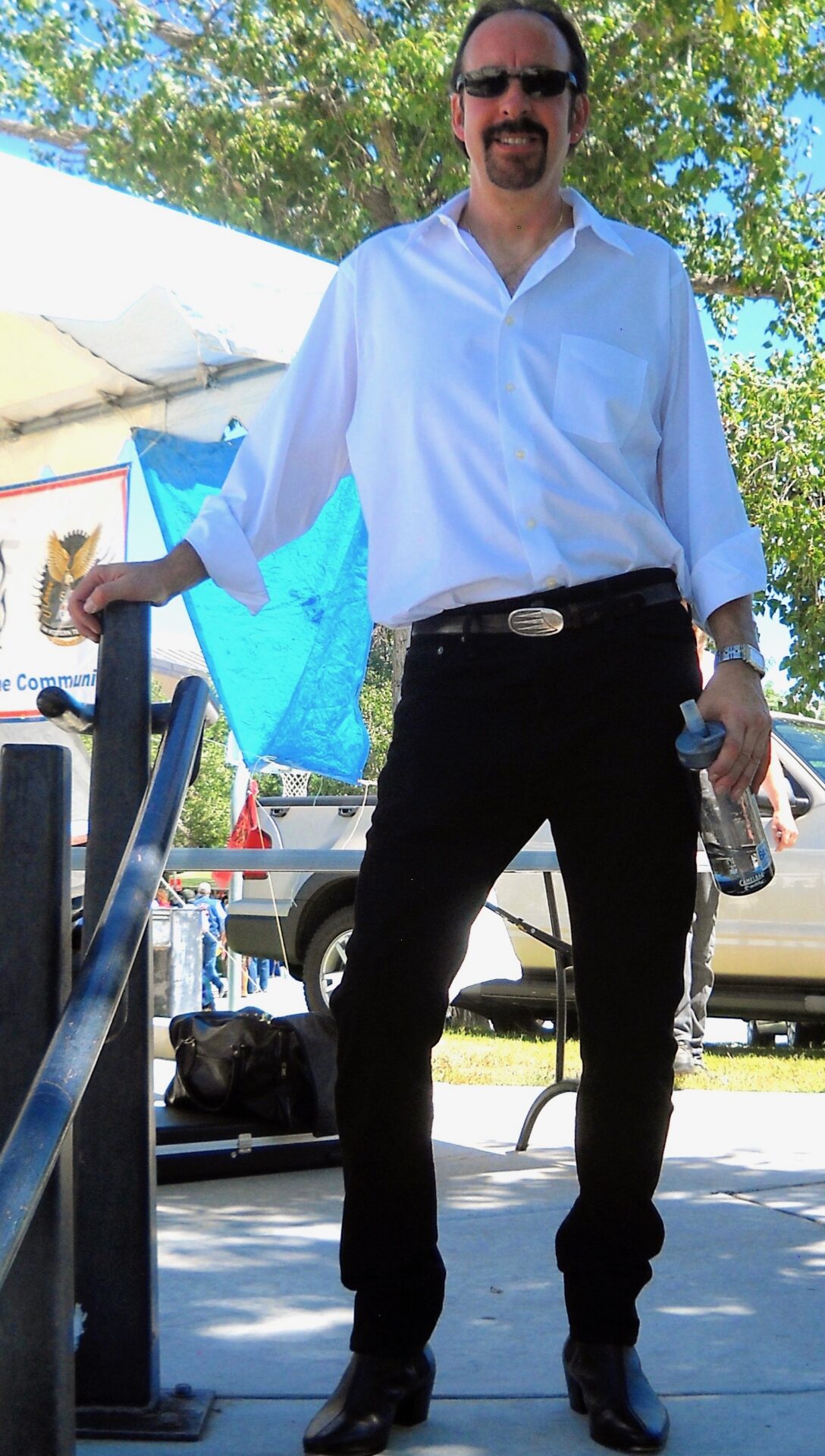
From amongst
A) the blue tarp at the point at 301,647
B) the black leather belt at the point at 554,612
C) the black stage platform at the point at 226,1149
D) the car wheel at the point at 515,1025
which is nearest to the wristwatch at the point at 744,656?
the black leather belt at the point at 554,612

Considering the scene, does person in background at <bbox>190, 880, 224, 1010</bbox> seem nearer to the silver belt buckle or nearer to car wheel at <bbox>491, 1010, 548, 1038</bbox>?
car wheel at <bbox>491, 1010, 548, 1038</bbox>

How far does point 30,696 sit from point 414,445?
185 inches

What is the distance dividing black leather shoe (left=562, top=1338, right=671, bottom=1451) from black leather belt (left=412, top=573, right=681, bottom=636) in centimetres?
107

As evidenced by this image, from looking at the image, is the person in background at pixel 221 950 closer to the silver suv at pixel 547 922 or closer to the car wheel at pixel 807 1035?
→ the silver suv at pixel 547 922

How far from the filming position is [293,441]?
2.53 m

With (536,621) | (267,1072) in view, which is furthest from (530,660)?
(267,1072)

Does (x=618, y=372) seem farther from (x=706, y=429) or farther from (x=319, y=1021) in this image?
(x=319, y=1021)

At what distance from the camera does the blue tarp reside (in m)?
6.00

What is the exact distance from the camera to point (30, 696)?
6762 mm

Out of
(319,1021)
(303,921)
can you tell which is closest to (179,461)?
(319,1021)

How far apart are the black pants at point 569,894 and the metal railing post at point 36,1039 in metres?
0.62

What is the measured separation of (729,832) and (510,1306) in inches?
50.4

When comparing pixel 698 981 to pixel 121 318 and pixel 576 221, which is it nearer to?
pixel 121 318

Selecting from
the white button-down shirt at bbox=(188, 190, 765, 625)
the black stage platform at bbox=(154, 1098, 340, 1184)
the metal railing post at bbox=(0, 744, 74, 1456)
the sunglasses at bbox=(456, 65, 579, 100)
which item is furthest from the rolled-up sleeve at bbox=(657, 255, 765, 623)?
the black stage platform at bbox=(154, 1098, 340, 1184)
